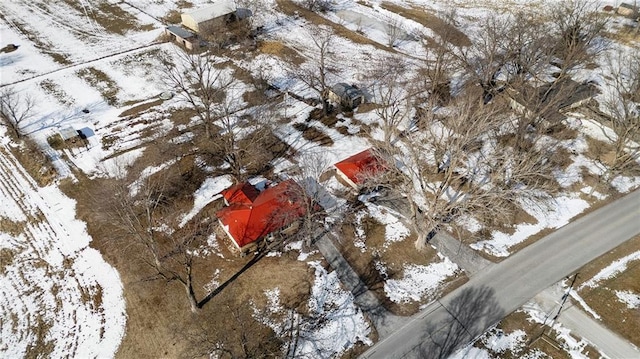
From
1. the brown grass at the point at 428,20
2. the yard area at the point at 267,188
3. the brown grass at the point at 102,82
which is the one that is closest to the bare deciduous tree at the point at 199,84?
the yard area at the point at 267,188

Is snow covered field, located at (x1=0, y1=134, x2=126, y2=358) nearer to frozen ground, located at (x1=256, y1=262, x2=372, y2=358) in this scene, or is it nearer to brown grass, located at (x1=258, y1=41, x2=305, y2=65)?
frozen ground, located at (x1=256, y1=262, x2=372, y2=358)

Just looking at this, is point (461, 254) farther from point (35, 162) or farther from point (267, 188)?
point (35, 162)

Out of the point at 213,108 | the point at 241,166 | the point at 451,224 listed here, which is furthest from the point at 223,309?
the point at 213,108

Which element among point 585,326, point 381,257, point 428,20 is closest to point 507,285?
point 585,326

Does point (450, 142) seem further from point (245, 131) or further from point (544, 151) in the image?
point (245, 131)

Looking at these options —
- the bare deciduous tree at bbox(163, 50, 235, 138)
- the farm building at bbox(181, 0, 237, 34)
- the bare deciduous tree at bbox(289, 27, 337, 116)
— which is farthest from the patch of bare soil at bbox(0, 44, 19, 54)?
the bare deciduous tree at bbox(289, 27, 337, 116)

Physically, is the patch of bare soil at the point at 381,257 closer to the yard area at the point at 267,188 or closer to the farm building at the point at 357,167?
the yard area at the point at 267,188
